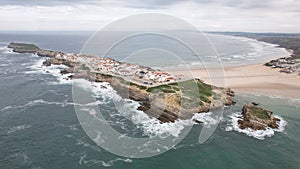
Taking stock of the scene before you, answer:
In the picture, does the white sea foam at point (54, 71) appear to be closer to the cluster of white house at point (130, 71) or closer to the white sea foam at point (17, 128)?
the cluster of white house at point (130, 71)

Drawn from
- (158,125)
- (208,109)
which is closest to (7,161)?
(158,125)

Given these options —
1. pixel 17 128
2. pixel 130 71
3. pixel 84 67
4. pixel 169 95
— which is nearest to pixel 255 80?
pixel 169 95

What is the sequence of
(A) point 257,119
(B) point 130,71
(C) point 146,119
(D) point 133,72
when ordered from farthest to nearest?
1. (B) point 130,71
2. (D) point 133,72
3. (C) point 146,119
4. (A) point 257,119

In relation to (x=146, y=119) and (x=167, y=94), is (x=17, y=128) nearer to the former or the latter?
(x=146, y=119)

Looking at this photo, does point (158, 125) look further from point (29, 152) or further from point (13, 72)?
point (13, 72)

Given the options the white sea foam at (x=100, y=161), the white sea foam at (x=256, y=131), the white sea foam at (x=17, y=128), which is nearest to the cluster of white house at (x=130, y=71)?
the white sea foam at (x=256, y=131)
